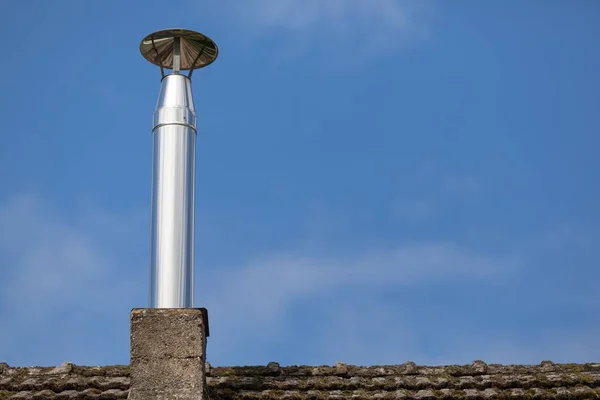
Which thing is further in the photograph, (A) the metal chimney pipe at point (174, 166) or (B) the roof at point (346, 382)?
(B) the roof at point (346, 382)

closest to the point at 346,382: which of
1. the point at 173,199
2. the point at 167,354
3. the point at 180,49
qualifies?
the point at 167,354

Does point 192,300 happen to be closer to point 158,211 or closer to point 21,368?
point 158,211

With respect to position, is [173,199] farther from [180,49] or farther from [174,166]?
[180,49]

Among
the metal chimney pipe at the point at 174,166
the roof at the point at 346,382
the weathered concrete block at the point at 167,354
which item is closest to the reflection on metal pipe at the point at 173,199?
the metal chimney pipe at the point at 174,166

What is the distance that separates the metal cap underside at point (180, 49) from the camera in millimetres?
9203

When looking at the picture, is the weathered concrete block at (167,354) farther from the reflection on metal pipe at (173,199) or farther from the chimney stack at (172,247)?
the reflection on metal pipe at (173,199)

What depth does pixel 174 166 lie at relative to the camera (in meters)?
8.63

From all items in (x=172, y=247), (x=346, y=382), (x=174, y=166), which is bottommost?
(x=346, y=382)

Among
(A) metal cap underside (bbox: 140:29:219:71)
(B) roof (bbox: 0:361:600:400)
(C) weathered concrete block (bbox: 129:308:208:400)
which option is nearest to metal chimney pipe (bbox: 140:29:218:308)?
(A) metal cap underside (bbox: 140:29:219:71)

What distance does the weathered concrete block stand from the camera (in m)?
7.72

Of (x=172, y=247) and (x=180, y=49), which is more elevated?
(x=180, y=49)

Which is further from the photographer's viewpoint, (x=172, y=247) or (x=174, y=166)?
(x=174, y=166)

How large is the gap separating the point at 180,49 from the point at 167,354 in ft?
9.71

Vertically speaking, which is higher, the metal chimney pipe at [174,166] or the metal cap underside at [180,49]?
the metal cap underside at [180,49]
